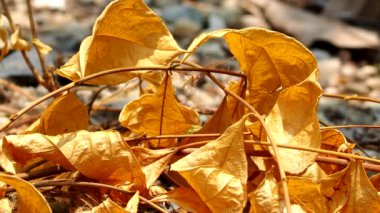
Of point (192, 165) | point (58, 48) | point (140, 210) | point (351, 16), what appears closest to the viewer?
point (192, 165)

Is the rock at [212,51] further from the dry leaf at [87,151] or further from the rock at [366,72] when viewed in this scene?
the dry leaf at [87,151]

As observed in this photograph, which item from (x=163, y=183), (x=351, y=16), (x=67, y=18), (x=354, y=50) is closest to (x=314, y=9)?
(x=351, y=16)

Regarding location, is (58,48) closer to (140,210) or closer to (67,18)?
(67,18)

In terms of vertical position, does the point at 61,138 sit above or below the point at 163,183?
above

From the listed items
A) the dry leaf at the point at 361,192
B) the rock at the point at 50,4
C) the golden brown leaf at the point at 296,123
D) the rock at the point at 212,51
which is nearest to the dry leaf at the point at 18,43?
the golden brown leaf at the point at 296,123

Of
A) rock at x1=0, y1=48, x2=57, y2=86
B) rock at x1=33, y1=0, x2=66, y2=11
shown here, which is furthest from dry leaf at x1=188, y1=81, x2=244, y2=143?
rock at x1=33, y1=0, x2=66, y2=11

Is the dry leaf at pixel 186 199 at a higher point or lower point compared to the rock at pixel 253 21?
higher
